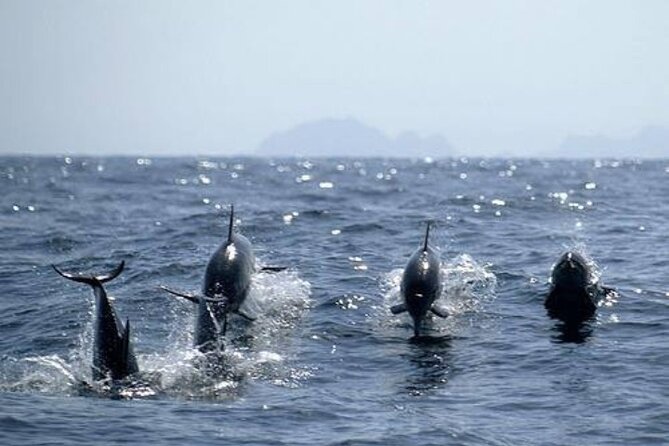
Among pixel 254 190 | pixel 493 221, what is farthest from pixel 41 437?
pixel 254 190

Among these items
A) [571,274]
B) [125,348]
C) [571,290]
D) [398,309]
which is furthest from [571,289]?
[125,348]

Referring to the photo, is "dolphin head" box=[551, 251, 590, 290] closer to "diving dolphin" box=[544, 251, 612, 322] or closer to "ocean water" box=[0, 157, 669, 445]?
"diving dolphin" box=[544, 251, 612, 322]

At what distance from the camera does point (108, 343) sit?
15.2m

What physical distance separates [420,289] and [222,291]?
144 inches

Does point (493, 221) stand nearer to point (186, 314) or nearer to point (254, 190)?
point (186, 314)

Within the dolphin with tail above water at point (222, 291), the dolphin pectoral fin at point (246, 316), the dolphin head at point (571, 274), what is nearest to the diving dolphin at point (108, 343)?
the dolphin with tail above water at point (222, 291)

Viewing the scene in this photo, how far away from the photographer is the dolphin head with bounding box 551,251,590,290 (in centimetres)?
2027

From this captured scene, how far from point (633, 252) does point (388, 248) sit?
6839mm

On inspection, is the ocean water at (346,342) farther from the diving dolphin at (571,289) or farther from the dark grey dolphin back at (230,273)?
the dark grey dolphin back at (230,273)

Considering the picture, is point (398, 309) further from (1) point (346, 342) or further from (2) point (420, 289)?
(1) point (346, 342)

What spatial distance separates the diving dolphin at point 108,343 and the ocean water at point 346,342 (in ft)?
1.18

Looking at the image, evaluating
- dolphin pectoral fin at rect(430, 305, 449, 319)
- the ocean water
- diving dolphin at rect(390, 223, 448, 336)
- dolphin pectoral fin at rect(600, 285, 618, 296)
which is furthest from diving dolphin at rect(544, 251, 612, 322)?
diving dolphin at rect(390, 223, 448, 336)

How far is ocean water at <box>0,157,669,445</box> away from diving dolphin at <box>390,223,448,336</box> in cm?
34

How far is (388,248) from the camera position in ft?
95.6
